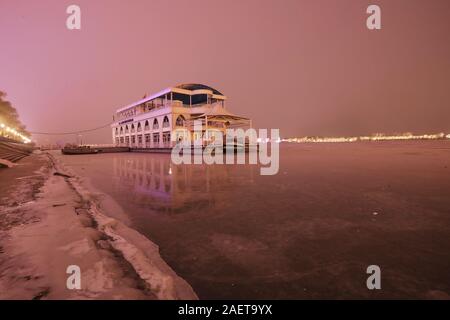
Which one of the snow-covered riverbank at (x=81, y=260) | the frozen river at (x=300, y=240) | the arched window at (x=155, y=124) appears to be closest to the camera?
the snow-covered riverbank at (x=81, y=260)

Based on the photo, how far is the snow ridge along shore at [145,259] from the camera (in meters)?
2.48

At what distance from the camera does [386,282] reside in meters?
2.65

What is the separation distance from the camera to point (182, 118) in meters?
36.0

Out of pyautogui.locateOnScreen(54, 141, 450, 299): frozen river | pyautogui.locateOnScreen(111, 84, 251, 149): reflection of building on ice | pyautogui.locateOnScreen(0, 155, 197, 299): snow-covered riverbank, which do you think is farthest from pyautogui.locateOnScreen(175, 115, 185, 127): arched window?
pyautogui.locateOnScreen(0, 155, 197, 299): snow-covered riverbank

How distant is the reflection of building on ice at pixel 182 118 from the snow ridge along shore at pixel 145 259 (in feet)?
76.5

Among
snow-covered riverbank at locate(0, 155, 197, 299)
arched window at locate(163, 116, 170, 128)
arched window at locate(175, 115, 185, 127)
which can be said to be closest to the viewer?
snow-covered riverbank at locate(0, 155, 197, 299)

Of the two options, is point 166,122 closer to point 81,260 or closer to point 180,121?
point 180,121

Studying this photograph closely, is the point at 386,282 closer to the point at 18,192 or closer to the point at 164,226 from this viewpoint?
the point at 164,226

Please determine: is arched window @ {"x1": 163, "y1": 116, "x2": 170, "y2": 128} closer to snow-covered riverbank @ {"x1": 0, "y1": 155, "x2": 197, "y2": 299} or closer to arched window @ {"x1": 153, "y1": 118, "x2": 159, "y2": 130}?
arched window @ {"x1": 153, "y1": 118, "x2": 159, "y2": 130}

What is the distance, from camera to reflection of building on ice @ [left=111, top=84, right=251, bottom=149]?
3228 centimetres

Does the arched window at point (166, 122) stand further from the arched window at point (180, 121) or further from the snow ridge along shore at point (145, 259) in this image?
the snow ridge along shore at point (145, 259)

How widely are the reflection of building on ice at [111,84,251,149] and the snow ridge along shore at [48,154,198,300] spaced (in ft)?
76.5

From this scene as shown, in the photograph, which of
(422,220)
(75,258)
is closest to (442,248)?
(422,220)

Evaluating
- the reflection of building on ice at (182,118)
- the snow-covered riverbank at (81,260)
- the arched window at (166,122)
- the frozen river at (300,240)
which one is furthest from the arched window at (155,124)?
the snow-covered riverbank at (81,260)
